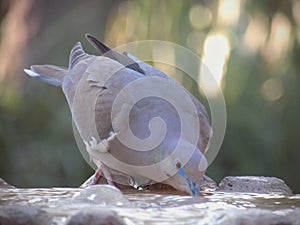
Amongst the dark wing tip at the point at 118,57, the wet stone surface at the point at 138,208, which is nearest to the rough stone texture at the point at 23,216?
the wet stone surface at the point at 138,208

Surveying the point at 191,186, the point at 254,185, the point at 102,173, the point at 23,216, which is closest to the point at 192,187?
the point at 191,186

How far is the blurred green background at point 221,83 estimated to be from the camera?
584 cm

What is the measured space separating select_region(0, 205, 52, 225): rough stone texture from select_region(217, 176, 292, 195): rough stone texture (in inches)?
61.6

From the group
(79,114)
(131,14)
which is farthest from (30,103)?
(79,114)

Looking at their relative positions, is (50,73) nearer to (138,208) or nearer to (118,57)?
(118,57)

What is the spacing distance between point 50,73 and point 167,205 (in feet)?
7.88

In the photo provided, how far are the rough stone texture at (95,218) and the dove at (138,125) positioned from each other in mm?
1295

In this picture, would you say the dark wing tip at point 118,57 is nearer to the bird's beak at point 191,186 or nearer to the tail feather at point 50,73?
the tail feather at point 50,73

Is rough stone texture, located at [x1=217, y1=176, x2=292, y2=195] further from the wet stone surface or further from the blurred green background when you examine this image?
the blurred green background

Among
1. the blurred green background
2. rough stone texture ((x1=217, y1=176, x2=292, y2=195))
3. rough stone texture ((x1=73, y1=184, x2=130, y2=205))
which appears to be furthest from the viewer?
the blurred green background

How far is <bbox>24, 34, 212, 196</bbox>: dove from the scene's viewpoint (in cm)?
345

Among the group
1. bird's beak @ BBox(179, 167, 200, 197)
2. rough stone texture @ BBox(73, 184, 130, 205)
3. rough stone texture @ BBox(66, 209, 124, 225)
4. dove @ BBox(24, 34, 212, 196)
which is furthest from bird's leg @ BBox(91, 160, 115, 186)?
rough stone texture @ BBox(66, 209, 124, 225)

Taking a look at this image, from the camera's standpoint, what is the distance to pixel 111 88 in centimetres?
392

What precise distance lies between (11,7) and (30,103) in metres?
1.03
